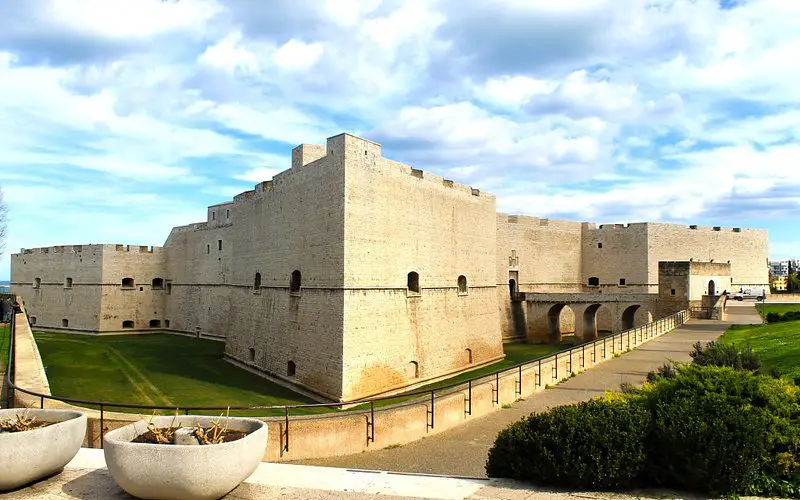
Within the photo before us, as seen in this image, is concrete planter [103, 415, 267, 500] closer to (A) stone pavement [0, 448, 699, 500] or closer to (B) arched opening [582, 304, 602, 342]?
(A) stone pavement [0, 448, 699, 500]

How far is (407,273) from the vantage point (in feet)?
68.2

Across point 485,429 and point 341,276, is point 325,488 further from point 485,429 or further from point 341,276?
point 341,276

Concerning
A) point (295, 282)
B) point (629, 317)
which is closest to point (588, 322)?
point (629, 317)

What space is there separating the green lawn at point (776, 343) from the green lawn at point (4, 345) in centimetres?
1843

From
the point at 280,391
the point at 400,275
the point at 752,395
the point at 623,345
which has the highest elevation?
the point at 400,275

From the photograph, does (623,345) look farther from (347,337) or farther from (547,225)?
(547,225)

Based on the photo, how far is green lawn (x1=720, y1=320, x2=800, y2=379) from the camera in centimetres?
1266

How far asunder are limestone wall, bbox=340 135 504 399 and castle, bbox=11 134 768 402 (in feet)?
0.20

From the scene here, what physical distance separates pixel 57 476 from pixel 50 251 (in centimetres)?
4276

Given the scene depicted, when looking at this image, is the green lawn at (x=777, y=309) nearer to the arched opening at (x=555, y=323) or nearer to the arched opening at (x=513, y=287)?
the arched opening at (x=555, y=323)

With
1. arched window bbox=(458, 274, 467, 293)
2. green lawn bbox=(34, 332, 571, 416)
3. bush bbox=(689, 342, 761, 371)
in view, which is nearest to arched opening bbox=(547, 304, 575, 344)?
green lawn bbox=(34, 332, 571, 416)

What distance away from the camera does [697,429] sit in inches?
206

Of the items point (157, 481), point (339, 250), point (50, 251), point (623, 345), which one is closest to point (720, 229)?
point (623, 345)

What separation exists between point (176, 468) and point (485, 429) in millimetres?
7644
